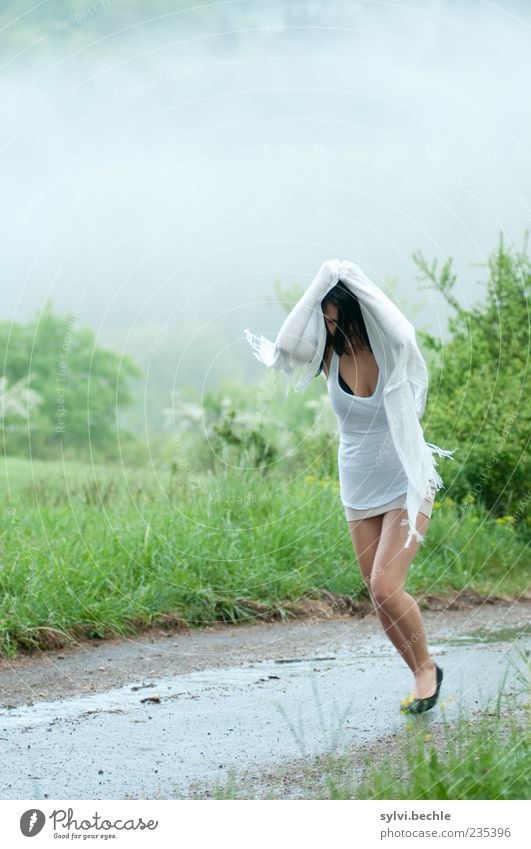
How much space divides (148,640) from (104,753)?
7.26 feet

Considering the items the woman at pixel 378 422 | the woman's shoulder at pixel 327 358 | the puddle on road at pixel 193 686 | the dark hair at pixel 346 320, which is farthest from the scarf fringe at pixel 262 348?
the puddle on road at pixel 193 686

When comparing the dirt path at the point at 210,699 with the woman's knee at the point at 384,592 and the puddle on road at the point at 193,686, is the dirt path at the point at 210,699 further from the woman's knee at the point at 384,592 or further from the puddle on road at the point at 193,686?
the woman's knee at the point at 384,592

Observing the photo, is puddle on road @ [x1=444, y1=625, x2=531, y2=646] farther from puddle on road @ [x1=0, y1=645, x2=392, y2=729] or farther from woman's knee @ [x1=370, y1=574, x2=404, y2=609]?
woman's knee @ [x1=370, y1=574, x2=404, y2=609]

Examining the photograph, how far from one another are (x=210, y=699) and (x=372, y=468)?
57.1 inches

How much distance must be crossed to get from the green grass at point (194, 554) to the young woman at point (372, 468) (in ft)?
7.19

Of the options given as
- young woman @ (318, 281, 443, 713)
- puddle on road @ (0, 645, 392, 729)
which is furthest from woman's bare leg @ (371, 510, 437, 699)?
puddle on road @ (0, 645, 392, 729)

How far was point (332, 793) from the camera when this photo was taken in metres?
3.76

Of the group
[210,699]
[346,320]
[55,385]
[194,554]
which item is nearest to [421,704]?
[210,699]

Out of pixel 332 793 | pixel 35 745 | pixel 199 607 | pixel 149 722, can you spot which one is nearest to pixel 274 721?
pixel 149 722

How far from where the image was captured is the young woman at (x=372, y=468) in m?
5.10

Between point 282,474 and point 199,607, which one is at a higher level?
point 282,474

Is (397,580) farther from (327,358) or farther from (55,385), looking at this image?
(55,385)
